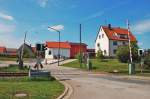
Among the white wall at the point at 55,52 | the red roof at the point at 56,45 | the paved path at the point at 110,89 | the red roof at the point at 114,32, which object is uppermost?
the red roof at the point at 114,32

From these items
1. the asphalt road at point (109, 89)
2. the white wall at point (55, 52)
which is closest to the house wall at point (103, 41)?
the white wall at point (55, 52)

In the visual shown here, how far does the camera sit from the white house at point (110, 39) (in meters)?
86.1

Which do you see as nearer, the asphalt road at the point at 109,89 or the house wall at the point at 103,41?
the asphalt road at the point at 109,89

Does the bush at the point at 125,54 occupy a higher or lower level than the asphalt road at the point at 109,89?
higher

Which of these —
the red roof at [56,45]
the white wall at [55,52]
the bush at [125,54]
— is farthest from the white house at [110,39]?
the bush at [125,54]

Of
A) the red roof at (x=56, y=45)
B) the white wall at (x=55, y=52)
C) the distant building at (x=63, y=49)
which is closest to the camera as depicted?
the white wall at (x=55, y=52)

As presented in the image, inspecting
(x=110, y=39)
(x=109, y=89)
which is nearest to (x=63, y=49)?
(x=110, y=39)

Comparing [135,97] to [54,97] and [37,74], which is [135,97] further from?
[37,74]

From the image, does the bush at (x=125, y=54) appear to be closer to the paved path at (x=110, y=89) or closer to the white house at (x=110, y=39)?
the white house at (x=110, y=39)

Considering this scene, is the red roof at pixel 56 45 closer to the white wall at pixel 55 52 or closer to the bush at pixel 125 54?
the white wall at pixel 55 52

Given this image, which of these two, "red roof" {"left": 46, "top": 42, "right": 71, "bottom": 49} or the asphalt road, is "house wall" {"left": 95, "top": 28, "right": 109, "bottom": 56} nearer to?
"red roof" {"left": 46, "top": 42, "right": 71, "bottom": 49}

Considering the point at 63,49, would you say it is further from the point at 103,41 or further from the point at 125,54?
the point at 125,54

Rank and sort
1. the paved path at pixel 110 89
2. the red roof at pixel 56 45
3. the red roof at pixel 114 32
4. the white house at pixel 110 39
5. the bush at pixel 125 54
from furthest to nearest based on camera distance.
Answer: the red roof at pixel 56 45, the red roof at pixel 114 32, the white house at pixel 110 39, the bush at pixel 125 54, the paved path at pixel 110 89

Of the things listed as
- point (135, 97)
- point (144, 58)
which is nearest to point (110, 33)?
point (144, 58)
